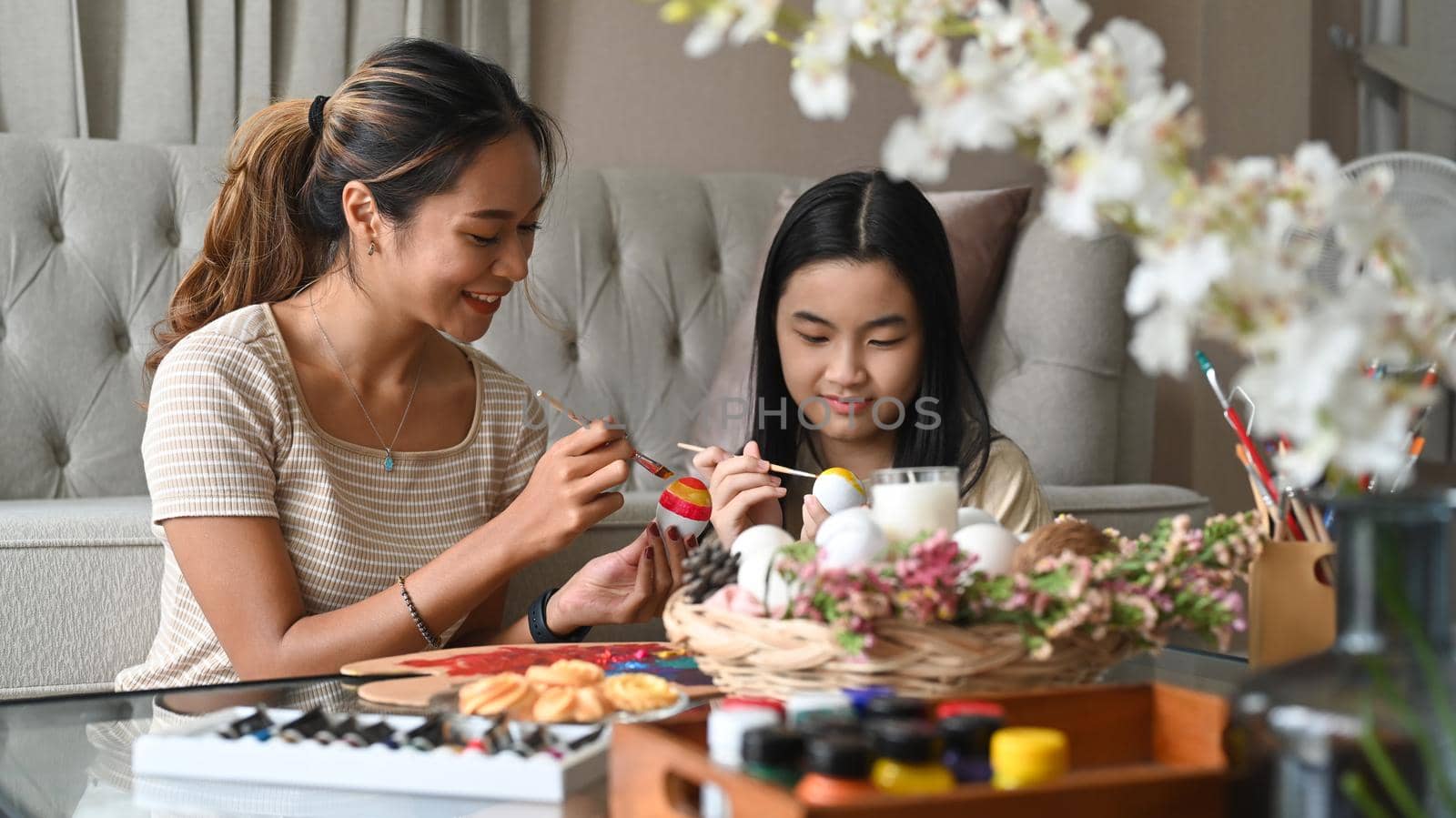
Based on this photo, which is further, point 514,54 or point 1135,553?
point 514,54

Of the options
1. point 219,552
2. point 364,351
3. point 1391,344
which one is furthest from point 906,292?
point 1391,344

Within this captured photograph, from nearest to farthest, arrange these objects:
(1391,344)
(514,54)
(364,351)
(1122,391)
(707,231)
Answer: (1391,344) → (364,351) → (1122,391) → (707,231) → (514,54)

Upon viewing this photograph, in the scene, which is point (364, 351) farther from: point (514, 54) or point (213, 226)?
point (514, 54)

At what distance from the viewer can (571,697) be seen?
90 centimetres

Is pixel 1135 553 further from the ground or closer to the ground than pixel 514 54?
closer to the ground

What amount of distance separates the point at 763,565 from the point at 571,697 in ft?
0.53

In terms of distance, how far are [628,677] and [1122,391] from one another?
1802 millimetres

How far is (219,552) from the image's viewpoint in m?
1.49

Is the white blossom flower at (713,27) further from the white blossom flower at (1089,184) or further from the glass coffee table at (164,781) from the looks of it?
the glass coffee table at (164,781)

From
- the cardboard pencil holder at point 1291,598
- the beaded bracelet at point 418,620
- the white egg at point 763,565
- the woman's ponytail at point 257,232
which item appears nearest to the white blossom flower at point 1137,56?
the white egg at point 763,565

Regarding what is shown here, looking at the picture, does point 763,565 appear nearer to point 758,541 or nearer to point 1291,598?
point 758,541

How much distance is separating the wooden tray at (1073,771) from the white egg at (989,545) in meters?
0.16

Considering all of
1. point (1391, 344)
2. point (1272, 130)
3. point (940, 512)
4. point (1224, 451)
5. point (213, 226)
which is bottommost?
point (1224, 451)

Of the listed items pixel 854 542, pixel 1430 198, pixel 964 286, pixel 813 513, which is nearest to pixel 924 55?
pixel 854 542
